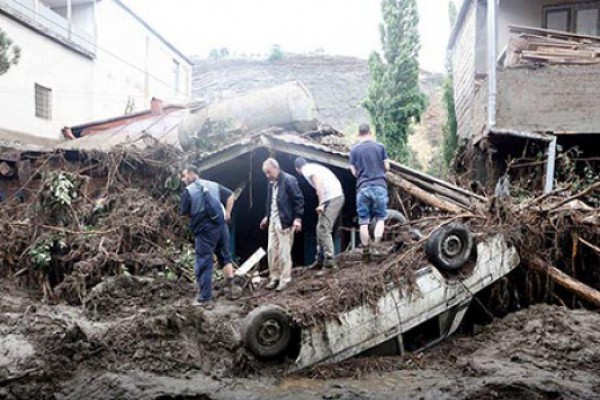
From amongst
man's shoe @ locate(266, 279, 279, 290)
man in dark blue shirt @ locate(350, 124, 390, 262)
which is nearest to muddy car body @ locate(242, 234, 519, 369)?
man in dark blue shirt @ locate(350, 124, 390, 262)

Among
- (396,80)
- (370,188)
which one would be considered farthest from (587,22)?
(370,188)

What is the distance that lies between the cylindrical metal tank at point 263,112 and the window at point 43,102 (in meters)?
9.92

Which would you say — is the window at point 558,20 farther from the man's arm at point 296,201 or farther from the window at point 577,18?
the man's arm at point 296,201

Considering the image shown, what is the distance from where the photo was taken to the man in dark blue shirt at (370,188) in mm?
7141

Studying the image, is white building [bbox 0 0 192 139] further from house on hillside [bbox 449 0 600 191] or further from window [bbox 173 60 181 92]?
house on hillside [bbox 449 0 600 191]

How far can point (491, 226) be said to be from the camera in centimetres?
702

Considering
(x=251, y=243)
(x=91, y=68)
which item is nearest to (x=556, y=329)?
(x=251, y=243)

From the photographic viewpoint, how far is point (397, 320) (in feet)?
20.1

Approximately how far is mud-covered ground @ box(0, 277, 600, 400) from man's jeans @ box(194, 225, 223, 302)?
0.32 metres

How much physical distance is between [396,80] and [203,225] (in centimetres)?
1400

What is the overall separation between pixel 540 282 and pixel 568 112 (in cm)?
474

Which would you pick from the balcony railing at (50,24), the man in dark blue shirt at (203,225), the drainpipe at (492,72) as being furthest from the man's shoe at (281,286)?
the balcony railing at (50,24)

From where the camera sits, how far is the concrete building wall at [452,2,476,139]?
1319cm

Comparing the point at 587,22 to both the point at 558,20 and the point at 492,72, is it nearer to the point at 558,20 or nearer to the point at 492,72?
the point at 558,20
